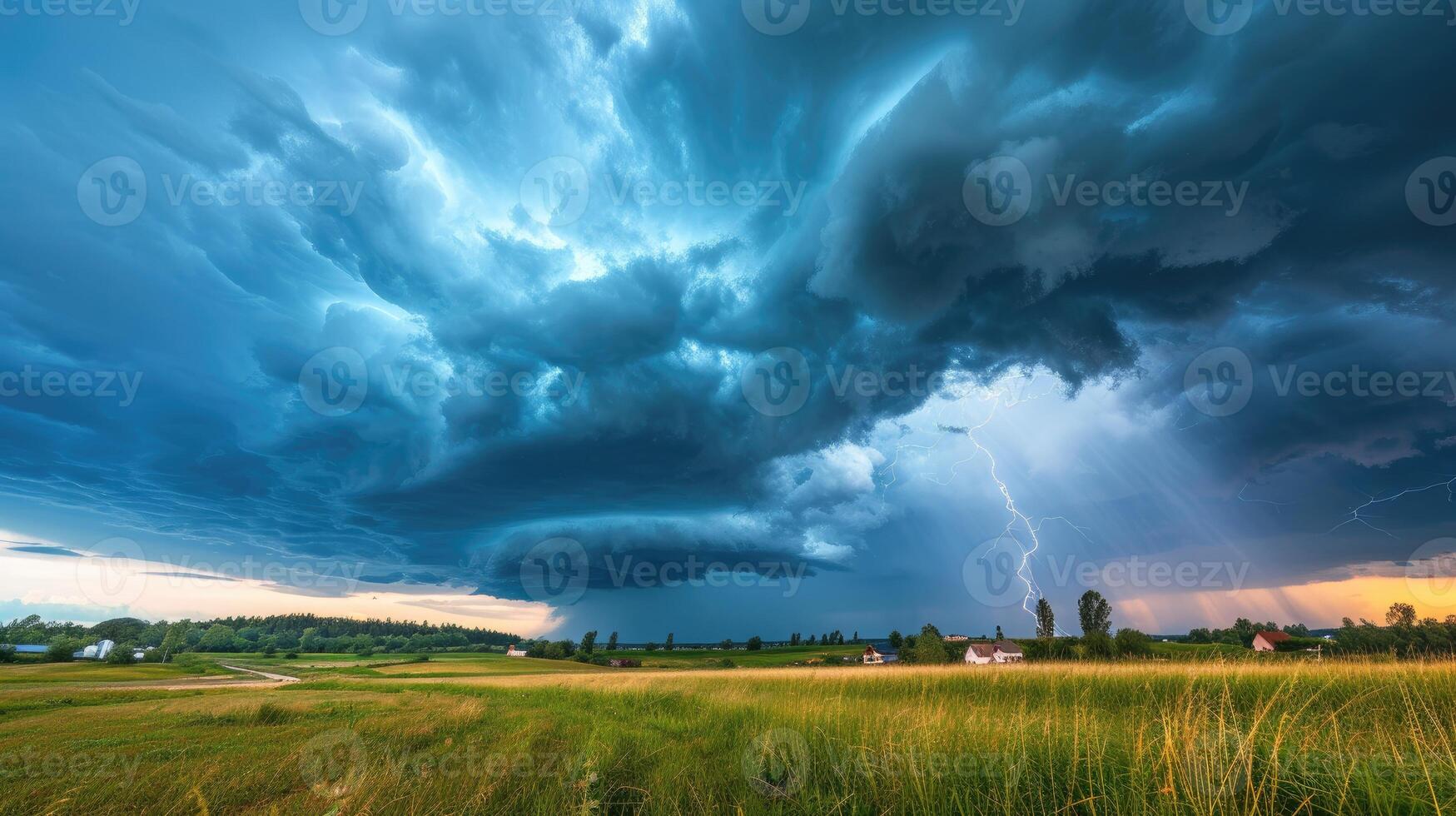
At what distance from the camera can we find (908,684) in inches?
617

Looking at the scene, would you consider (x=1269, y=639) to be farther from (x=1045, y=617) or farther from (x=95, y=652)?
(x=95, y=652)

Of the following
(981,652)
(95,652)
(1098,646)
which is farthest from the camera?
(95,652)

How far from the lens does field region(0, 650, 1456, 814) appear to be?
437 centimetres

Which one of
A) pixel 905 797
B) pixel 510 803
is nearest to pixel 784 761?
pixel 905 797

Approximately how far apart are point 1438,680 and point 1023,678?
7.27 meters

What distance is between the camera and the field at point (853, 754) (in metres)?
4.37

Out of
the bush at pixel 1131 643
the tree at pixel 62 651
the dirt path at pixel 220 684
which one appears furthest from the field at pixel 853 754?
the tree at pixel 62 651

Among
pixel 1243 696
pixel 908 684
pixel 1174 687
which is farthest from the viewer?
pixel 908 684

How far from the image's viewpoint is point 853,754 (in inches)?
279

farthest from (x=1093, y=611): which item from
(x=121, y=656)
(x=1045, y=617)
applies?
(x=121, y=656)

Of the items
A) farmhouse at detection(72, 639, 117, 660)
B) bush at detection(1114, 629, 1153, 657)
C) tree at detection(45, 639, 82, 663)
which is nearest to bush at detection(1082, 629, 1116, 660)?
bush at detection(1114, 629, 1153, 657)

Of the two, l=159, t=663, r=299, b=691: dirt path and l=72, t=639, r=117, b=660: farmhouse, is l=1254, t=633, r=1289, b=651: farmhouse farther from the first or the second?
l=72, t=639, r=117, b=660: farmhouse

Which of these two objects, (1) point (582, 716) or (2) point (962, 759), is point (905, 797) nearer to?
(2) point (962, 759)

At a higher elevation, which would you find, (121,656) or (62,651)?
(121,656)
